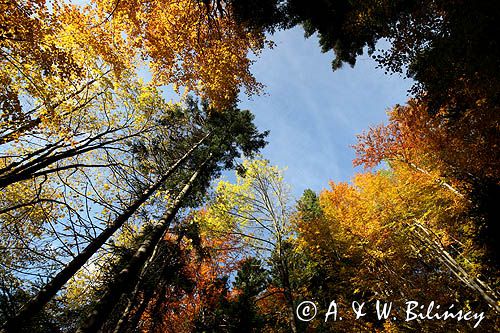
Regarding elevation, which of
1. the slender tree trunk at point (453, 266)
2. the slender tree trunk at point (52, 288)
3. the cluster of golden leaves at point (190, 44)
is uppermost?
the cluster of golden leaves at point (190, 44)

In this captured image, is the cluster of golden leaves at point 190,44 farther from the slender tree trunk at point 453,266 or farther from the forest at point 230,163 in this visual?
the slender tree trunk at point 453,266

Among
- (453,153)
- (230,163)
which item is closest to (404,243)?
(453,153)

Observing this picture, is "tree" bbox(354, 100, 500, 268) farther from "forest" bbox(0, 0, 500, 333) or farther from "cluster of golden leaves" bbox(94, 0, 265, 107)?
"cluster of golden leaves" bbox(94, 0, 265, 107)

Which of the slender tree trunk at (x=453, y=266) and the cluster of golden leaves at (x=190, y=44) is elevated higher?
the cluster of golden leaves at (x=190, y=44)

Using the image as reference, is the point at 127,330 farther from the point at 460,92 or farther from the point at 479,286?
the point at 460,92

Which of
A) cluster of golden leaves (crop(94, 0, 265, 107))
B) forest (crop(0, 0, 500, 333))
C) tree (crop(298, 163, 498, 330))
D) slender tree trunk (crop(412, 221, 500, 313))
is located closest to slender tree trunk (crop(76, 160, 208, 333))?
forest (crop(0, 0, 500, 333))

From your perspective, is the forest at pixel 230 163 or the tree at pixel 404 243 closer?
the forest at pixel 230 163

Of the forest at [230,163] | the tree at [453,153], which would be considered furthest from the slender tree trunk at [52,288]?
the tree at [453,153]

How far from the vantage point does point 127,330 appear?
392 inches

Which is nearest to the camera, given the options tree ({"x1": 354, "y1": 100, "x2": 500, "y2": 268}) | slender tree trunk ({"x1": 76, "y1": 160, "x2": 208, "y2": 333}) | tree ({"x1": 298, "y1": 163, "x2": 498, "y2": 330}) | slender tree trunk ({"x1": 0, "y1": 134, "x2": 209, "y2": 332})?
slender tree trunk ({"x1": 0, "y1": 134, "x2": 209, "y2": 332})

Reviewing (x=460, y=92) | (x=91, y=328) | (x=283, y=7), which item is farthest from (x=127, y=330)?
(x=460, y=92)

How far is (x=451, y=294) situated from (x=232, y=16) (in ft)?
45.0

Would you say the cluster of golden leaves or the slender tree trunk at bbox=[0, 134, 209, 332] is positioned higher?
the cluster of golden leaves

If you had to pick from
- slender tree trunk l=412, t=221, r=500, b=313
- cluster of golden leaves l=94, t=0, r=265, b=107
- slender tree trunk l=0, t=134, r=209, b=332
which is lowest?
slender tree trunk l=0, t=134, r=209, b=332
